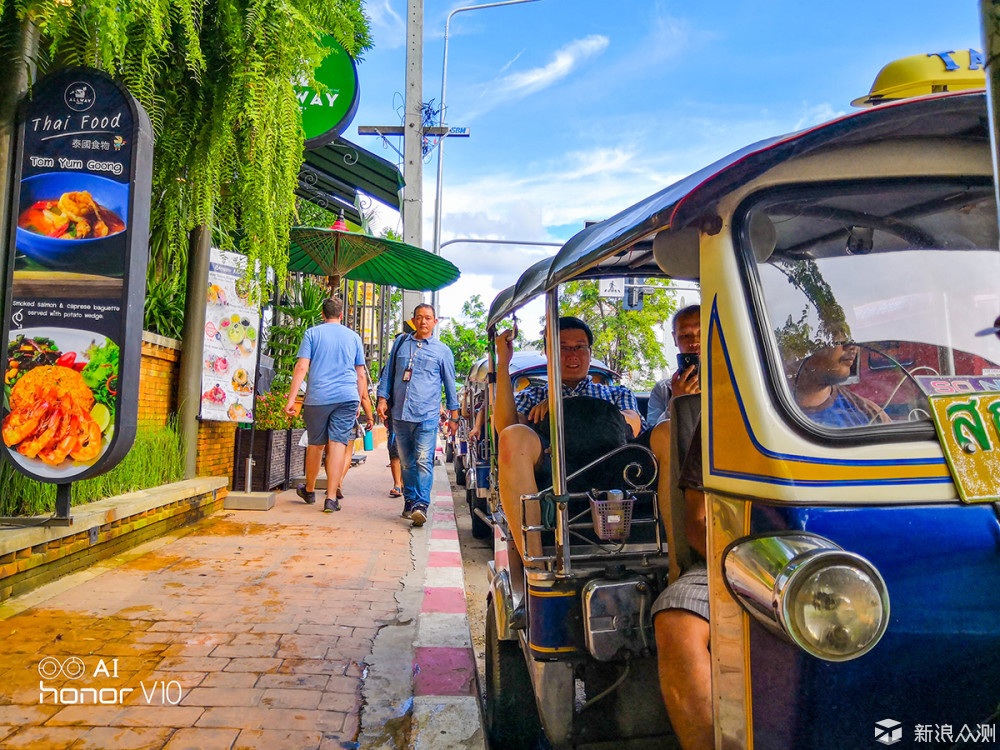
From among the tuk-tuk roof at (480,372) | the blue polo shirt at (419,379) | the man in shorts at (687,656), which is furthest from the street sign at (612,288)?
the tuk-tuk roof at (480,372)

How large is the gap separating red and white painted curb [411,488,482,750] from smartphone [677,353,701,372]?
1.64 m

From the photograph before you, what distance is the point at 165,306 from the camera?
6.22 m

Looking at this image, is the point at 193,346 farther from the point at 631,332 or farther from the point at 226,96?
the point at 631,332

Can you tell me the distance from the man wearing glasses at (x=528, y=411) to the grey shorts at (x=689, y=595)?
0.57 m

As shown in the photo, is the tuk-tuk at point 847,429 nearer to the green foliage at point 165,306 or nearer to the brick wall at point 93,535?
the brick wall at point 93,535

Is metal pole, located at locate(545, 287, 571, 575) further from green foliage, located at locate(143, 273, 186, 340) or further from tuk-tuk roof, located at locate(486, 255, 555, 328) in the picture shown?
green foliage, located at locate(143, 273, 186, 340)

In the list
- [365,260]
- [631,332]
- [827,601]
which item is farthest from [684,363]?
[365,260]

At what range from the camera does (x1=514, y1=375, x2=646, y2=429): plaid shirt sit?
362 centimetres

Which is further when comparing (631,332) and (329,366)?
(329,366)

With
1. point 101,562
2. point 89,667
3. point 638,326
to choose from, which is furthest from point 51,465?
point 638,326

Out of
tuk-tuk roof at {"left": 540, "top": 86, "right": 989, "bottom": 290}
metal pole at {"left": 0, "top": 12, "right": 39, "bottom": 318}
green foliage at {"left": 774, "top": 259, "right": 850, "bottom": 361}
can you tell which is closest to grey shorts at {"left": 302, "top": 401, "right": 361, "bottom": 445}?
metal pole at {"left": 0, "top": 12, "right": 39, "bottom": 318}

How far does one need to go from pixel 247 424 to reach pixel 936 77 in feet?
22.4

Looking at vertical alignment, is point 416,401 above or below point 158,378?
below

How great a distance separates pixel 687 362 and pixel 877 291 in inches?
44.0
